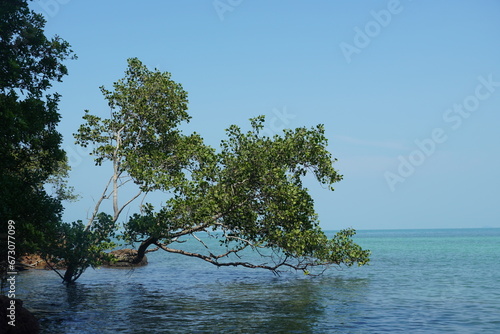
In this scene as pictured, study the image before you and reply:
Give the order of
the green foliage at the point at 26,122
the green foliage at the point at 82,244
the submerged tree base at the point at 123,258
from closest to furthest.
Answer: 1. the green foliage at the point at 26,122
2. the green foliage at the point at 82,244
3. the submerged tree base at the point at 123,258

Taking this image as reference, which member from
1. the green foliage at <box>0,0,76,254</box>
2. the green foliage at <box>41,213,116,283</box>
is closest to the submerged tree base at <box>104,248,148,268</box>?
the green foliage at <box>41,213,116,283</box>

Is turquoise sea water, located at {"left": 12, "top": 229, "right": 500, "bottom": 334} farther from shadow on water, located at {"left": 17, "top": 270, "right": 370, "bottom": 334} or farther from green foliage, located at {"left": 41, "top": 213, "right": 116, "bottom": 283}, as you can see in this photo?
green foliage, located at {"left": 41, "top": 213, "right": 116, "bottom": 283}

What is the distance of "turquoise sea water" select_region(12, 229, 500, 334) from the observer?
65.9 feet

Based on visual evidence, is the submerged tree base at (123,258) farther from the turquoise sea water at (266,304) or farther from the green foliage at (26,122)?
the green foliage at (26,122)

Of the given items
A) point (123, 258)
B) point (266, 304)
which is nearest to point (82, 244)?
point (123, 258)

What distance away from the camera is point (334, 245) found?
3025cm

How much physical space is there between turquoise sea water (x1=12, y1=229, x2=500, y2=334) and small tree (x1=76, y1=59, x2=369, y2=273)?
9.12ft

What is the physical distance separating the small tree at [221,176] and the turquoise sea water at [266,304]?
2.78 m

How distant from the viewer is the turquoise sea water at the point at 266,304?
20.1 meters

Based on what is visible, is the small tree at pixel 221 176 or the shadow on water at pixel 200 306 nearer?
the shadow on water at pixel 200 306

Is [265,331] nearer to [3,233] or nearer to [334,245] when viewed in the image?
[3,233]

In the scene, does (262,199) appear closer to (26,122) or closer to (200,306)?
(200,306)

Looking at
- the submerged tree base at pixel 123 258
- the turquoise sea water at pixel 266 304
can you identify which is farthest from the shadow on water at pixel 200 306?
the submerged tree base at pixel 123 258

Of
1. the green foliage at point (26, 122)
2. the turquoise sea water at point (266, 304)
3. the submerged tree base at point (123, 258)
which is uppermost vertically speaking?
the green foliage at point (26, 122)
